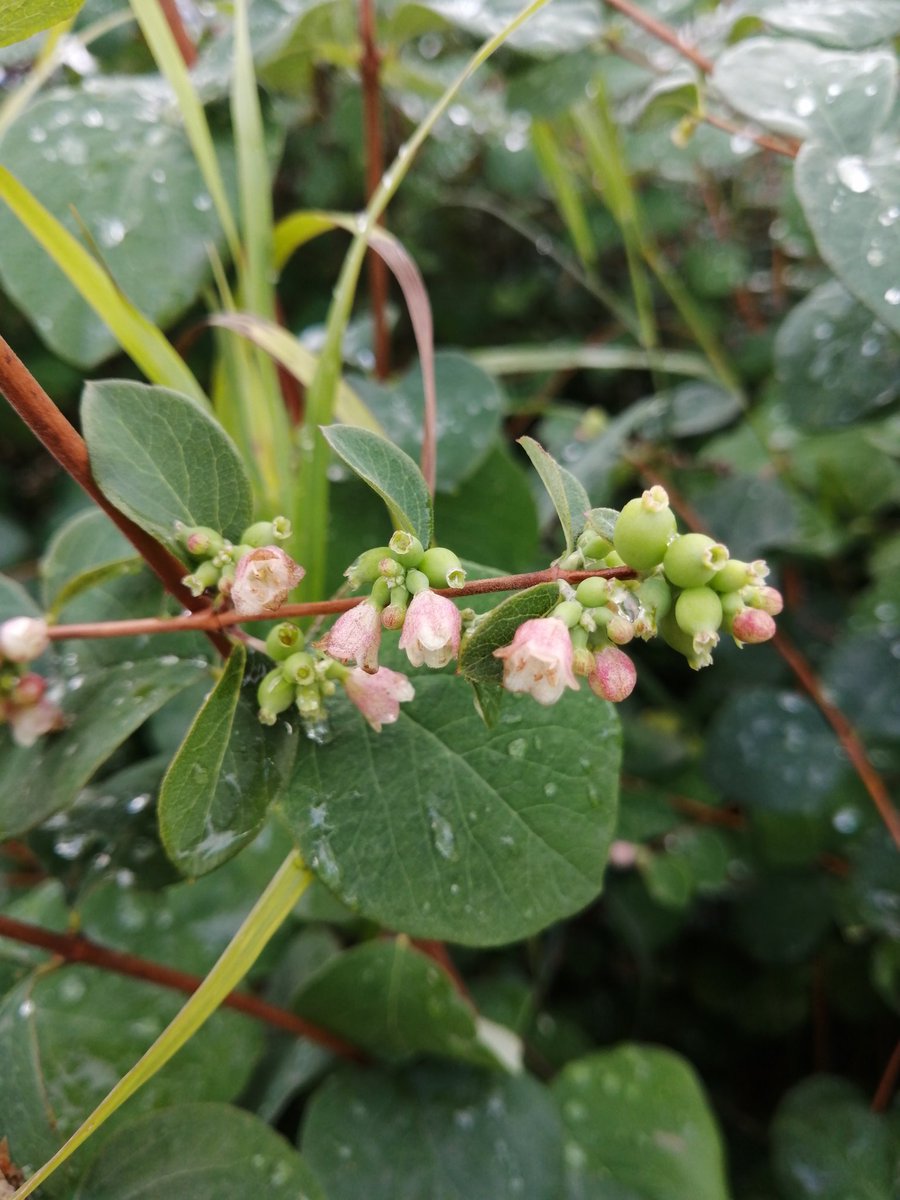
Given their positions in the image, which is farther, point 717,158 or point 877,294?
point 717,158

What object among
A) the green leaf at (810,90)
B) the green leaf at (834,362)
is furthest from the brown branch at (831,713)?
the green leaf at (810,90)

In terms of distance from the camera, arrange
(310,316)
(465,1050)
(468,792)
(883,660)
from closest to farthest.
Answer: (468,792)
(465,1050)
(883,660)
(310,316)

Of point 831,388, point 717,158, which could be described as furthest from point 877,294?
point 717,158

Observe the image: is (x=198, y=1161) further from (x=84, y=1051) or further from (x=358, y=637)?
(x=358, y=637)

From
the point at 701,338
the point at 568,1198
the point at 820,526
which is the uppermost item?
the point at 701,338

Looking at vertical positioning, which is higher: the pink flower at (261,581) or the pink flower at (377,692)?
the pink flower at (261,581)

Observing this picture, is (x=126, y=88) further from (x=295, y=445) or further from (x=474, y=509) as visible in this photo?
(x=474, y=509)

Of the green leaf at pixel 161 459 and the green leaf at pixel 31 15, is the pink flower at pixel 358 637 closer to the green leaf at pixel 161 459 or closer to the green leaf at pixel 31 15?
the green leaf at pixel 161 459
